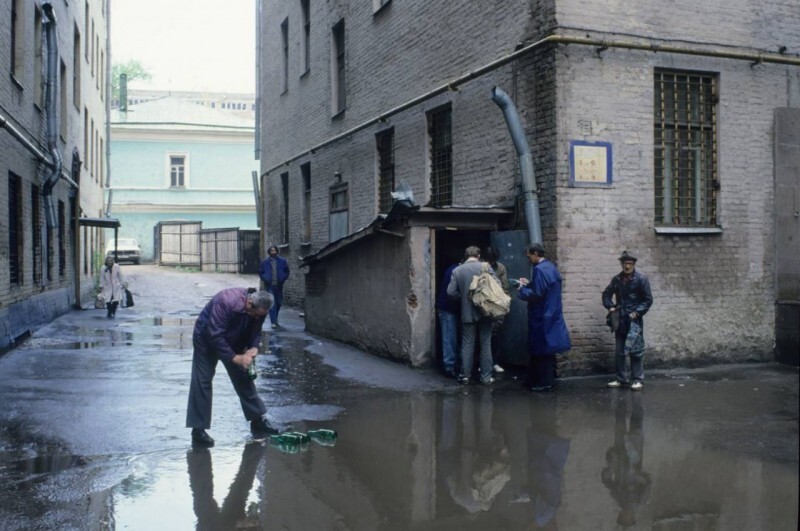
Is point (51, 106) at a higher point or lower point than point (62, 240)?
higher

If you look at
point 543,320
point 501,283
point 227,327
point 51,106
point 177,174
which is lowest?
point 543,320

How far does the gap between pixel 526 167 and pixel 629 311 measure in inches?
86.9

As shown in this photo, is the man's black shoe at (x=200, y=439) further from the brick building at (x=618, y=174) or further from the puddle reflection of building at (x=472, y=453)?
the brick building at (x=618, y=174)

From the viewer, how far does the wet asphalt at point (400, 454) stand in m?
5.24

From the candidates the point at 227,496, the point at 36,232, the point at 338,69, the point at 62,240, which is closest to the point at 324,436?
the point at 227,496

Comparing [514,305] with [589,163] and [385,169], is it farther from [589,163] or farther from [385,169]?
[385,169]

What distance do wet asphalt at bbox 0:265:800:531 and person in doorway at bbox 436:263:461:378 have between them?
0.33m

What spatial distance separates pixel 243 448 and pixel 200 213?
39.4 metres

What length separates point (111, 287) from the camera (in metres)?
19.8

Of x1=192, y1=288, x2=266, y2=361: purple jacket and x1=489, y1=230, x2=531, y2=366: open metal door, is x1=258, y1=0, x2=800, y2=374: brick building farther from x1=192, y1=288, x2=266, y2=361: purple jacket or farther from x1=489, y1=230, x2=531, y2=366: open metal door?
x1=192, y1=288, x2=266, y2=361: purple jacket

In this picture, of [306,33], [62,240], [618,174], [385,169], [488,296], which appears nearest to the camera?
[488,296]

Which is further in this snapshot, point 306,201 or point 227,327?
point 306,201

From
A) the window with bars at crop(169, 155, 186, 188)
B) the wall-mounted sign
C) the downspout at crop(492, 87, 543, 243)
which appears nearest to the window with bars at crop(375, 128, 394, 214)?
the downspout at crop(492, 87, 543, 243)

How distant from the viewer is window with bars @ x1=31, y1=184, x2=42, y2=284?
648 inches
